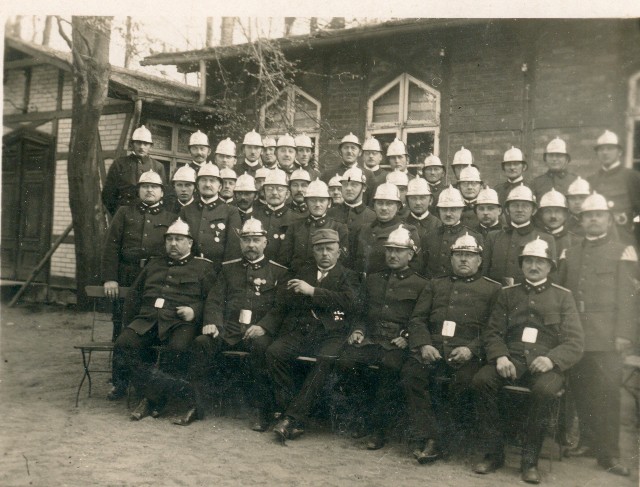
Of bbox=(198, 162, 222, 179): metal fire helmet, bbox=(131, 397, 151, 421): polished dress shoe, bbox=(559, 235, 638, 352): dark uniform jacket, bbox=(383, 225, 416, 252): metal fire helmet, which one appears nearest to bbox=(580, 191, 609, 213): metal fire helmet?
bbox=(559, 235, 638, 352): dark uniform jacket

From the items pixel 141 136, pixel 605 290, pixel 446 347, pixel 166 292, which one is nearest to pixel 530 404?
pixel 446 347

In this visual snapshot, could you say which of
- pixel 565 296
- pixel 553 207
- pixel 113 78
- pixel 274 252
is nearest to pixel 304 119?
pixel 113 78

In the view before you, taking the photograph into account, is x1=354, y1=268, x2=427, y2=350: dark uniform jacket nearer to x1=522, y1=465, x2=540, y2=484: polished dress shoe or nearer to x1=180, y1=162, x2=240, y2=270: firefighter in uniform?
x1=522, y1=465, x2=540, y2=484: polished dress shoe

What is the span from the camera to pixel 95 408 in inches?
209

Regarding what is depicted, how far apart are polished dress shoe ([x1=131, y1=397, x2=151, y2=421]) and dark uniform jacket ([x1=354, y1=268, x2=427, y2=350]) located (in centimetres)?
192

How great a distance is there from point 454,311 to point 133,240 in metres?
3.23

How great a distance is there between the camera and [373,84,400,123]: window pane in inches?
335

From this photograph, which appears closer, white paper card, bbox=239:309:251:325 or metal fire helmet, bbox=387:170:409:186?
white paper card, bbox=239:309:251:325

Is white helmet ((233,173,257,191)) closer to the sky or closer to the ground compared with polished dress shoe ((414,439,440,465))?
closer to the sky

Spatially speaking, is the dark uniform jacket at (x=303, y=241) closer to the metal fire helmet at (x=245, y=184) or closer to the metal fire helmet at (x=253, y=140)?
the metal fire helmet at (x=245, y=184)

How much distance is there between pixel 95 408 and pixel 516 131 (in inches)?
218

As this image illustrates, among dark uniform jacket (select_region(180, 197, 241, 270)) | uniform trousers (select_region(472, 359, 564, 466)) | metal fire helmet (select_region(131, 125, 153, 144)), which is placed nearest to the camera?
uniform trousers (select_region(472, 359, 564, 466))

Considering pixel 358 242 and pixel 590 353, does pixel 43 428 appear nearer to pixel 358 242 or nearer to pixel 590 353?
pixel 358 242

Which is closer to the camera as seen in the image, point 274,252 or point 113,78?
point 274,252
